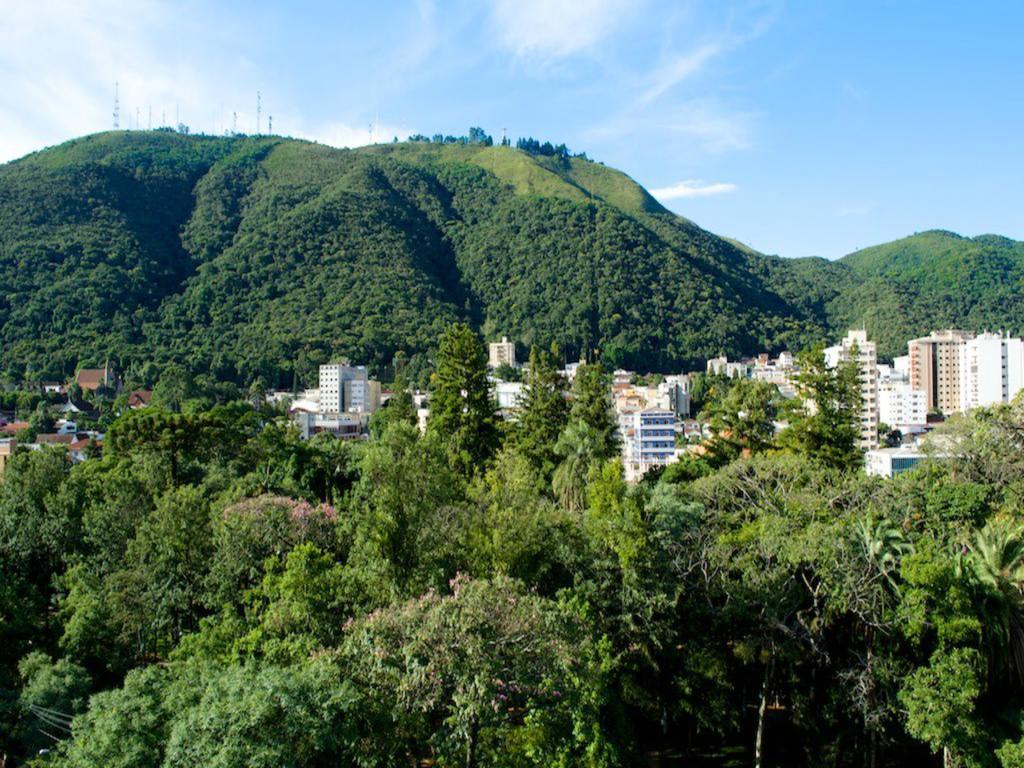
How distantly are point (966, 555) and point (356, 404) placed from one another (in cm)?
7485

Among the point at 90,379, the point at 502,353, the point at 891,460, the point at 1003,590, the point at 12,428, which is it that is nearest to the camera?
the point at 1003,590

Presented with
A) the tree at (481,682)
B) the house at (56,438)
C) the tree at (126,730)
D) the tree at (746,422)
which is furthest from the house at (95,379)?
the tree at (481,682)

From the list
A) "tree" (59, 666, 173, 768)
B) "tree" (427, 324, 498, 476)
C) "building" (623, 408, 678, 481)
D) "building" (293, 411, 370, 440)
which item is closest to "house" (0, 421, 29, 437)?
"building" (293, 411, 370, 440)

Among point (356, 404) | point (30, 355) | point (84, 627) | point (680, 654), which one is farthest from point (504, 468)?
point (30, 355)

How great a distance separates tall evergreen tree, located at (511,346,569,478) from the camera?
89.1ft

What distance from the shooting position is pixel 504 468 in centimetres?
2086

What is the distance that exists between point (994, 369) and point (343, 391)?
6378 cm

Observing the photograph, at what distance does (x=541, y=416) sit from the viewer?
90.9 feet

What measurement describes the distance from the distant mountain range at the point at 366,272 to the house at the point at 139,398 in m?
7.79

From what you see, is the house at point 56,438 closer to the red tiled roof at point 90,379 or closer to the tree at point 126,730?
the red tiled roof at point 90,379

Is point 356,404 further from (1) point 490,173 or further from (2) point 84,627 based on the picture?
(1) point 490,173

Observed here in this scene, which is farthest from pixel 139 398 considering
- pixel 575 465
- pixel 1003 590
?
pixel 1003 590

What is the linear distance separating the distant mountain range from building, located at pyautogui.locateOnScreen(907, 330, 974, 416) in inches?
1168

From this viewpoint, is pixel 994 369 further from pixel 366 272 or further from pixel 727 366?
pixel 366 272
